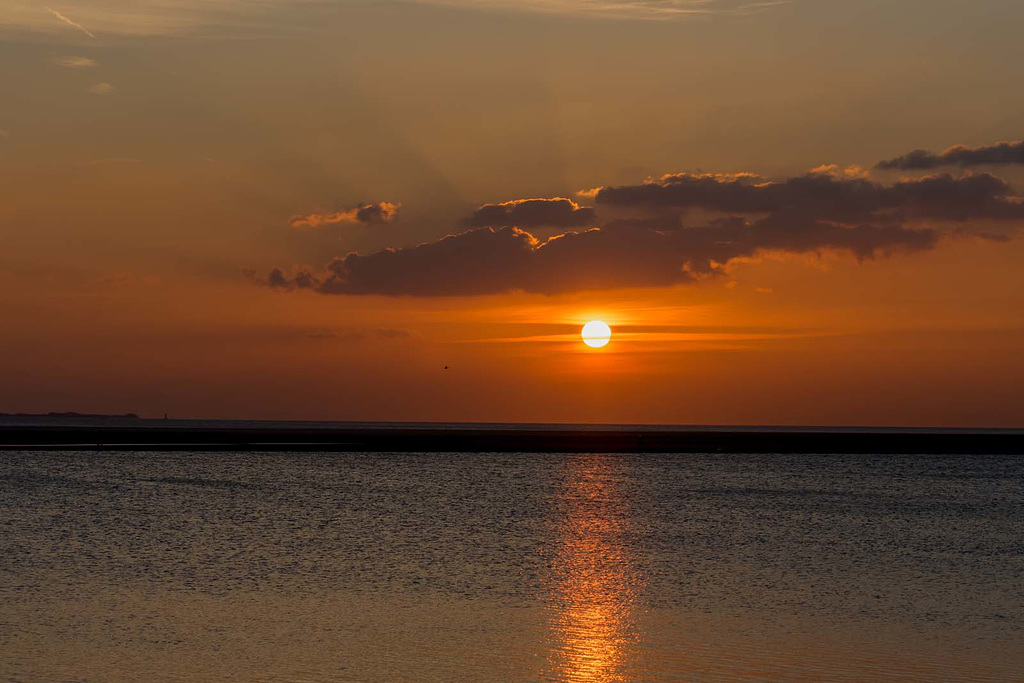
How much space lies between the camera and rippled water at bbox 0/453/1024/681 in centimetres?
2511

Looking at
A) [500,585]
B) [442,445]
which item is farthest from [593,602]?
[442,445]

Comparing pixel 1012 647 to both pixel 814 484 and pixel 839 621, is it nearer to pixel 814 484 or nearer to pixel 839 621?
pixel 839 621

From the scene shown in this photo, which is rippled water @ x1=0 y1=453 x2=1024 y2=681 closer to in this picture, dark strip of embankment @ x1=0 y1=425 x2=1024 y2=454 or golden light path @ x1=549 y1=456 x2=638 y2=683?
golden light path @ x1=549 y1=456 x2=638 y2=683

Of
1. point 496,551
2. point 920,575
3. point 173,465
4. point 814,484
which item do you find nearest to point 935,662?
point 920,575

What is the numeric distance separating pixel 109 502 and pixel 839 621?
5077 centimetres

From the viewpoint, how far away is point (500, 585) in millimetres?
37188

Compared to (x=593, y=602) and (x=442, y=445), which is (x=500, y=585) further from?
(x=442, y=445)

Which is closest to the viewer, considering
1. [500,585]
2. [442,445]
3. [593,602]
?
[593,602]

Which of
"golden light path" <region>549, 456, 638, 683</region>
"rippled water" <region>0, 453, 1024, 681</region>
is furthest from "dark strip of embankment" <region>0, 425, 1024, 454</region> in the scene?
"golden light path" <region>549, 456, 638, 683</region>

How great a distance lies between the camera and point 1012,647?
27.0 meters

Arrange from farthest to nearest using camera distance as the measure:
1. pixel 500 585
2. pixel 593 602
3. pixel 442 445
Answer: pixel 442 445
pixel 500 585
pixel 593 602

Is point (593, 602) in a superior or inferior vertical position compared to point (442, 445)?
inferior

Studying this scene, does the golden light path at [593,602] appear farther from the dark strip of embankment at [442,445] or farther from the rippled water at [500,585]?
the dark strip of embankment at [442,445]

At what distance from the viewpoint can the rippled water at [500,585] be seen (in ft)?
82.4
